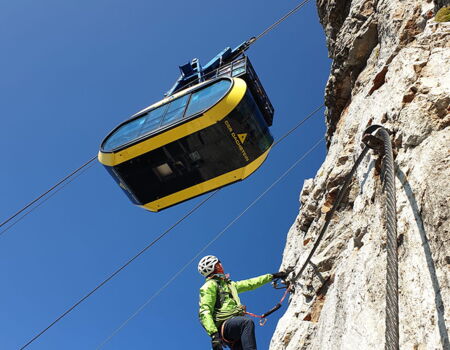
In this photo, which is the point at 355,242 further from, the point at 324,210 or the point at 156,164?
the point at 156,164

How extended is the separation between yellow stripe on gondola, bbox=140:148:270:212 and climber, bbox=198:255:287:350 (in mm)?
2258

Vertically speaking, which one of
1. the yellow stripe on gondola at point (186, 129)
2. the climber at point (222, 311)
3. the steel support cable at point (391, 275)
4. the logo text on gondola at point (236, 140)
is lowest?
the climber at point (222, 311)

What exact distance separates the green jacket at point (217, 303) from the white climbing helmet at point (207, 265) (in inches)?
5.8

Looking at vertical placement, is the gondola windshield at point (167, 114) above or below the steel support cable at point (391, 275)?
below

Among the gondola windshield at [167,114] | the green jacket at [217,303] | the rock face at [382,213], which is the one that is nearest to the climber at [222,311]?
the green jacket at [217,303]

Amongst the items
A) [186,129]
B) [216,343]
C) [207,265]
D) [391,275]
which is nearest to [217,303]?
[207,265]

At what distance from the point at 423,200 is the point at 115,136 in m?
6.80

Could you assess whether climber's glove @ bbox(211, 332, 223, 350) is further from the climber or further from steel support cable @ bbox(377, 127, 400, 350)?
steel support cable @ bbox(377, 127, 400, 350)

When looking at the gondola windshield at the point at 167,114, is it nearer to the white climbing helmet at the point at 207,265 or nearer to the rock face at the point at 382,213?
the rock face at the point at 382,213

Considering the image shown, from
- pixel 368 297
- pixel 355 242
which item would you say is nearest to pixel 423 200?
pixel 368 297

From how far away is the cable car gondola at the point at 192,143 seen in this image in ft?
25.5

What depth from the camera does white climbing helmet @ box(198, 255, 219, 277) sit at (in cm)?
620

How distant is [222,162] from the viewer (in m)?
8.15

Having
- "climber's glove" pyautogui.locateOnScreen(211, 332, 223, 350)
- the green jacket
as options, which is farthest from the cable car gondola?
"climber's glove" pyautogui.locateOnScreen(211, 332, 223, 350)
